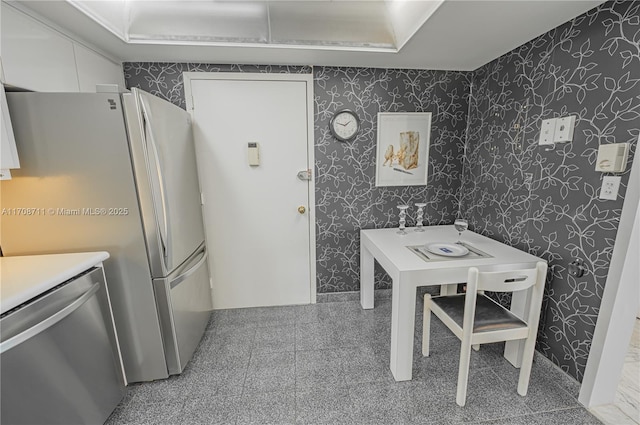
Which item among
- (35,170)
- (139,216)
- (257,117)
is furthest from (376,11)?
(35,170)

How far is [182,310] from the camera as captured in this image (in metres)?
1.71

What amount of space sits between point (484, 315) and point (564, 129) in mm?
1215

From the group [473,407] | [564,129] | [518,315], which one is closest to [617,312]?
[518,315]

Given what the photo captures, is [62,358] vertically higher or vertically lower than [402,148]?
lower

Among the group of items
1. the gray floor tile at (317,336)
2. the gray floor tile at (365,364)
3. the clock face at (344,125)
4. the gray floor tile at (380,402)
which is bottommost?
the gray floor tile at (317,336)

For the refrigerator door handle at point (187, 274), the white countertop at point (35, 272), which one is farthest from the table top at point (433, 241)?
the white countertop at point (35, 272)

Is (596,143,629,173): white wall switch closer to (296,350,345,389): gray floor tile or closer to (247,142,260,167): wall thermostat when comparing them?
(296,350,345,389): gray floor tile

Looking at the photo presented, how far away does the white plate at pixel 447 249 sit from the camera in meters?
1.67

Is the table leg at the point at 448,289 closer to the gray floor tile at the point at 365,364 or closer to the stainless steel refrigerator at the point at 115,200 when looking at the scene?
the gray floor tile at the point at 365,364

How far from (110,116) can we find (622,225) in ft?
8.65

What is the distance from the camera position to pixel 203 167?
85.5 inches

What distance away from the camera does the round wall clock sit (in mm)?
2221

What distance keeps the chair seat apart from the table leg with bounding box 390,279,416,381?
27 centimetres

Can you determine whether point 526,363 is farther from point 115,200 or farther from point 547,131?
point 115,200
